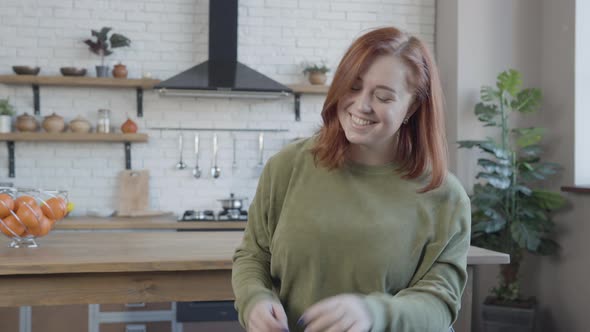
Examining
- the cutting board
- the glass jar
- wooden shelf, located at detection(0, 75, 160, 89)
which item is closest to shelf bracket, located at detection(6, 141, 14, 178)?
wooden shelf, located at detection(0, 75, 160, 89)

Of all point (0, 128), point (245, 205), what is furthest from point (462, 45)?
point (0, 128)

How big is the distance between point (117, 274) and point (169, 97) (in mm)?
2694

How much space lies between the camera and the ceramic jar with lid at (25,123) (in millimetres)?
4027

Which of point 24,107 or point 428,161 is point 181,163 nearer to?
point 24,107

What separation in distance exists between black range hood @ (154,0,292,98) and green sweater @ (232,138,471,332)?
2834 millimetres

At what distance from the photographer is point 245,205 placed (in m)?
4.46

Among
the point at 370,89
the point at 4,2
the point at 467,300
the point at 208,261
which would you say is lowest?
the point at 467,300

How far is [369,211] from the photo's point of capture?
3.66 feet

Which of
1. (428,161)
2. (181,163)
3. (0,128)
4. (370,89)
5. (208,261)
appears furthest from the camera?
(181,163)

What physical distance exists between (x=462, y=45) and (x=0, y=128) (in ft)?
11.5

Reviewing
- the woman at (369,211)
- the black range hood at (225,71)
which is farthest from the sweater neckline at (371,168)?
the black range hood at (225,71)

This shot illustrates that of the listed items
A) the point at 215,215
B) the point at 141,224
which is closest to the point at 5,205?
the point at 141,224

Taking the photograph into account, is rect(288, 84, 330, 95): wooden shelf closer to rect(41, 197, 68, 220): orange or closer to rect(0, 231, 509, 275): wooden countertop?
rect(0, 231, 509, 275): wooden countertop

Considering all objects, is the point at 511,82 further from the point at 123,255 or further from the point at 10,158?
the point at 10,158
